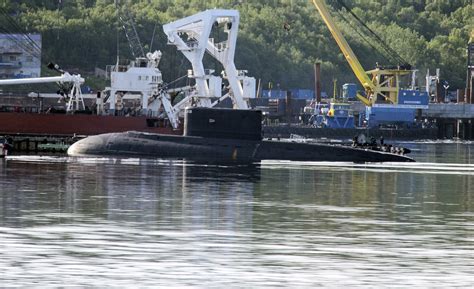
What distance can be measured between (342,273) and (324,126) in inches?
4405

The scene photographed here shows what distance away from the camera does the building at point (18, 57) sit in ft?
446

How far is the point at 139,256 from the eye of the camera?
72.2ft

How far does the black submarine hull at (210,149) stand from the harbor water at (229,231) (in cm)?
926

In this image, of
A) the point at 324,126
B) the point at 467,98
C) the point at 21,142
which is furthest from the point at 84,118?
the point at 467,98

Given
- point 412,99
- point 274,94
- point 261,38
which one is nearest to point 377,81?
point 412,99

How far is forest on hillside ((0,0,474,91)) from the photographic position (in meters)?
145

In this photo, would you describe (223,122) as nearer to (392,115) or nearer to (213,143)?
(213,143)

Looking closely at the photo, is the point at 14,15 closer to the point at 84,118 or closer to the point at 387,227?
the point at 84,118

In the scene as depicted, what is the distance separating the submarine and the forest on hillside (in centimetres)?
7914

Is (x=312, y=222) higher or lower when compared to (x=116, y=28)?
lower

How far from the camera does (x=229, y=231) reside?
2611 centimetres

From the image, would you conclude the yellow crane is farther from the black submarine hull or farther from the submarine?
the submarine

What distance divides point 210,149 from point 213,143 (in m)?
0.36

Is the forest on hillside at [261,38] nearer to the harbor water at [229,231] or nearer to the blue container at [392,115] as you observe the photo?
the blue container at [392,115]
